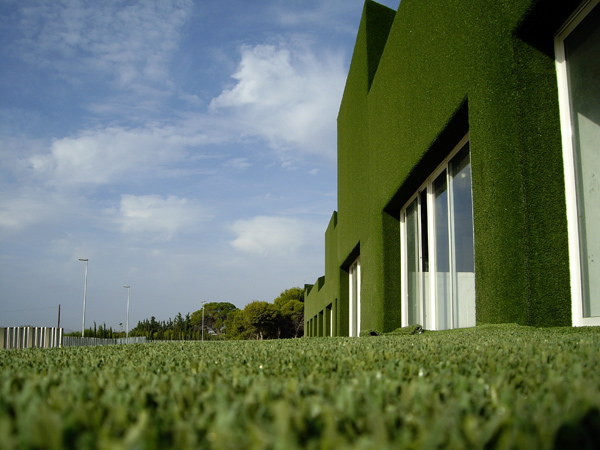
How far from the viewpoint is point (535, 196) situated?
479cm

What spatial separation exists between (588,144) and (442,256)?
3.80 m

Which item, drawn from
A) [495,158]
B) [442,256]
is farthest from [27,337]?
[495,158]

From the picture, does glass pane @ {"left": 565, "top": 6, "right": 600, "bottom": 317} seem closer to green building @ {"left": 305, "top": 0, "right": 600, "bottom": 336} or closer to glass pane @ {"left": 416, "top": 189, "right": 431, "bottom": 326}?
green building @ {"left": 305, "top": 0, "right": 600, "bottom": 336}

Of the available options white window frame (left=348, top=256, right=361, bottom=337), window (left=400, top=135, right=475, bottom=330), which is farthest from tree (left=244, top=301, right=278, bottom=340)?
window (left=400, top=135, right=475, bottom=330)

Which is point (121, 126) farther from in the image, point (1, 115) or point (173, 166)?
point (173, 166)

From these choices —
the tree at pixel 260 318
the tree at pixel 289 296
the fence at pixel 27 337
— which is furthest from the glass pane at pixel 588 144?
the tree at pixel 289 296

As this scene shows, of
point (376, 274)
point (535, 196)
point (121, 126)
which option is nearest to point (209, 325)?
point (121, 126)

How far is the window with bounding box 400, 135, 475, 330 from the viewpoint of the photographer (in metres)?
7.25

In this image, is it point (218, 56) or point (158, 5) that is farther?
point (218, 56)

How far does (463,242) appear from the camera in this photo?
7.29 m

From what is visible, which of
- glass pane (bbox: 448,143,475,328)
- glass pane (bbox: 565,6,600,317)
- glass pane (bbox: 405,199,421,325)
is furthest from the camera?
glass pane (bbox: 405,199,421,325)

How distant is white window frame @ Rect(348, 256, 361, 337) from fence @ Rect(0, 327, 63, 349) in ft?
31.2

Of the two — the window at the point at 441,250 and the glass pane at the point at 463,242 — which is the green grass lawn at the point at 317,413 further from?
the window at the point at 441,250

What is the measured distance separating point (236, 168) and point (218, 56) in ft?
30.7
